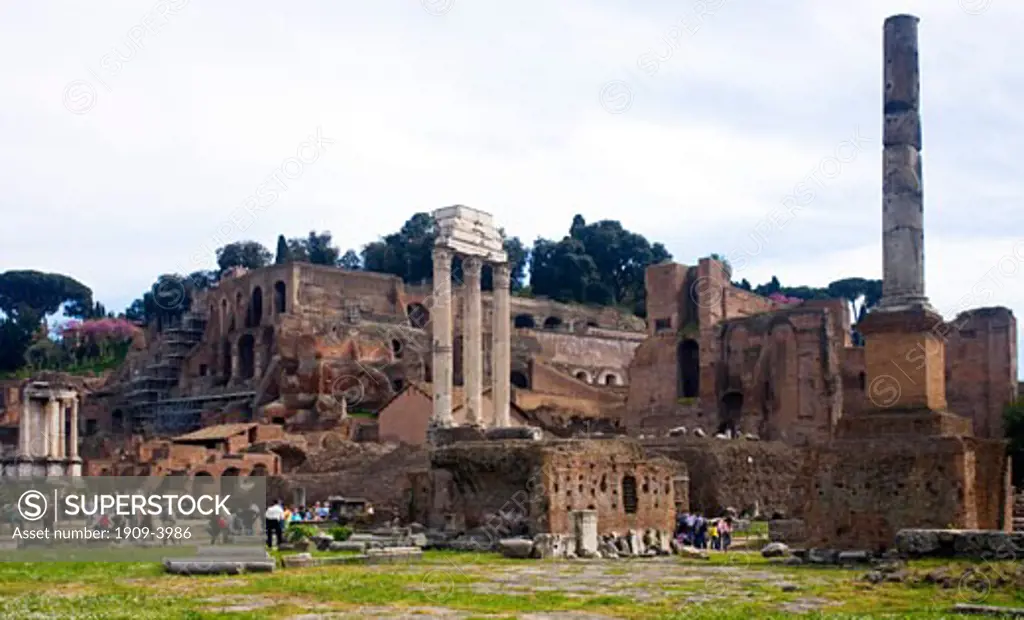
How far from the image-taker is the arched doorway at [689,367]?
64000 millimetres

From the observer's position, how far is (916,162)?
70.3 ft

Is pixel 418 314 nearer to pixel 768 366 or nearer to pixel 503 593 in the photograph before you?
pixel 768 366

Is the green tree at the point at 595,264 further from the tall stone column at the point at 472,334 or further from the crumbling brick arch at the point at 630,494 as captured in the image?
the crumbling brick arch at the point at 630,494

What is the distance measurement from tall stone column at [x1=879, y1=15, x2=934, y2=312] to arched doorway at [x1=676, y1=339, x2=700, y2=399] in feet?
139

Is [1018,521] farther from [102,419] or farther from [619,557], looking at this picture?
[102,419]

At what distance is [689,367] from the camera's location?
6475 centimetres

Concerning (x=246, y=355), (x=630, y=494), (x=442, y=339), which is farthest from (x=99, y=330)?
(x=630, y=494)

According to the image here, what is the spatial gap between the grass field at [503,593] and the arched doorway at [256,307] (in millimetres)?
59819

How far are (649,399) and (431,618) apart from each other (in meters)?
50.6

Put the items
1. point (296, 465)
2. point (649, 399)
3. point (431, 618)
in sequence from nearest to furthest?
point (431, 618)
point (296, 465)
point (649, 399)

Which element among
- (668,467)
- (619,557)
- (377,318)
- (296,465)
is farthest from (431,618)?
(377,318)

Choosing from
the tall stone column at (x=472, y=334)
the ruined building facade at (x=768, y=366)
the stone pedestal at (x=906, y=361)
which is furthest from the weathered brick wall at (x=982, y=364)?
the stone pedestal at (x=906, y=361)

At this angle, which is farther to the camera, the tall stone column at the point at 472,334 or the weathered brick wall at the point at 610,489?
the tall stone column at the point at 472,334

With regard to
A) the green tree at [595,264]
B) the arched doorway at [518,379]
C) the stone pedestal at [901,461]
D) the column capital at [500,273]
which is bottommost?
the stone pedestal at [901,461]
